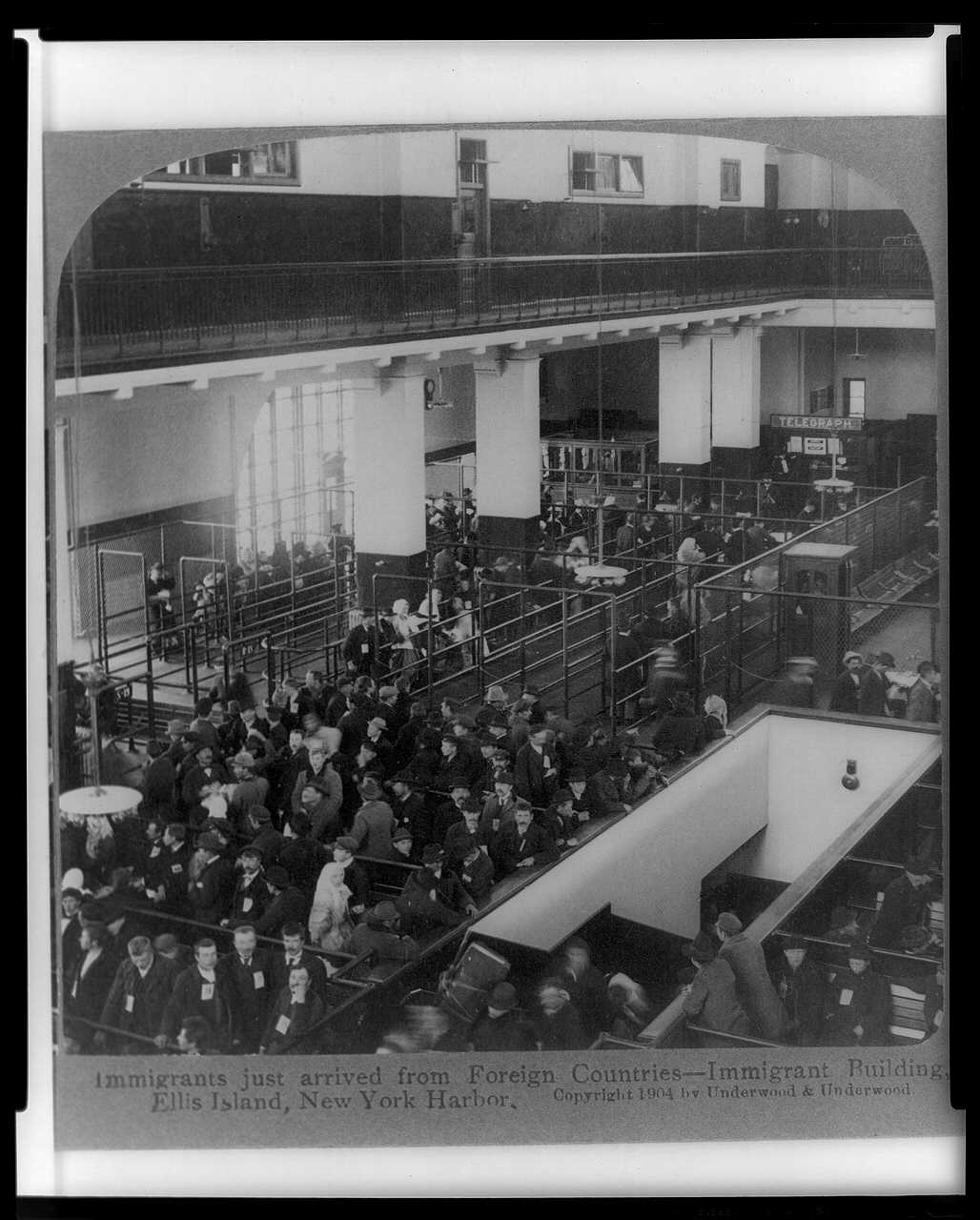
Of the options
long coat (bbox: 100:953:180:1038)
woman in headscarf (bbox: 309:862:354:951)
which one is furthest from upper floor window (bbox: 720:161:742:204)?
long coat (bbox: 100:953:180:1038)

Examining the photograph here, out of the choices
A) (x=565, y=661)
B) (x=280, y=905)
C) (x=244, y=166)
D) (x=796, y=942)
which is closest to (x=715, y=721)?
(x=565, y=661)

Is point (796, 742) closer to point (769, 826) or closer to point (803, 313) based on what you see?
point (769, 826)

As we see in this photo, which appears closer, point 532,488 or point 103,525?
point 103,525

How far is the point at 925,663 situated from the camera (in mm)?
8328

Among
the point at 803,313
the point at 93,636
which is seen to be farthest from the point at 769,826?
the point at 93,636

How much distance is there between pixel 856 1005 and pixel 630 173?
4740 mm

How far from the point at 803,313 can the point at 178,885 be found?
474 centimetres

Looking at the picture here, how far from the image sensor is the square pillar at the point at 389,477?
860 cm

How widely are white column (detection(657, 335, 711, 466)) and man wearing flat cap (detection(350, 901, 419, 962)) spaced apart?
3091 mm

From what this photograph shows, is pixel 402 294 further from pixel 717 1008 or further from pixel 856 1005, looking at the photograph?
pixel 856 1005

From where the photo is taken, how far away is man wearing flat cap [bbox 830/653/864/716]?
8539mm
